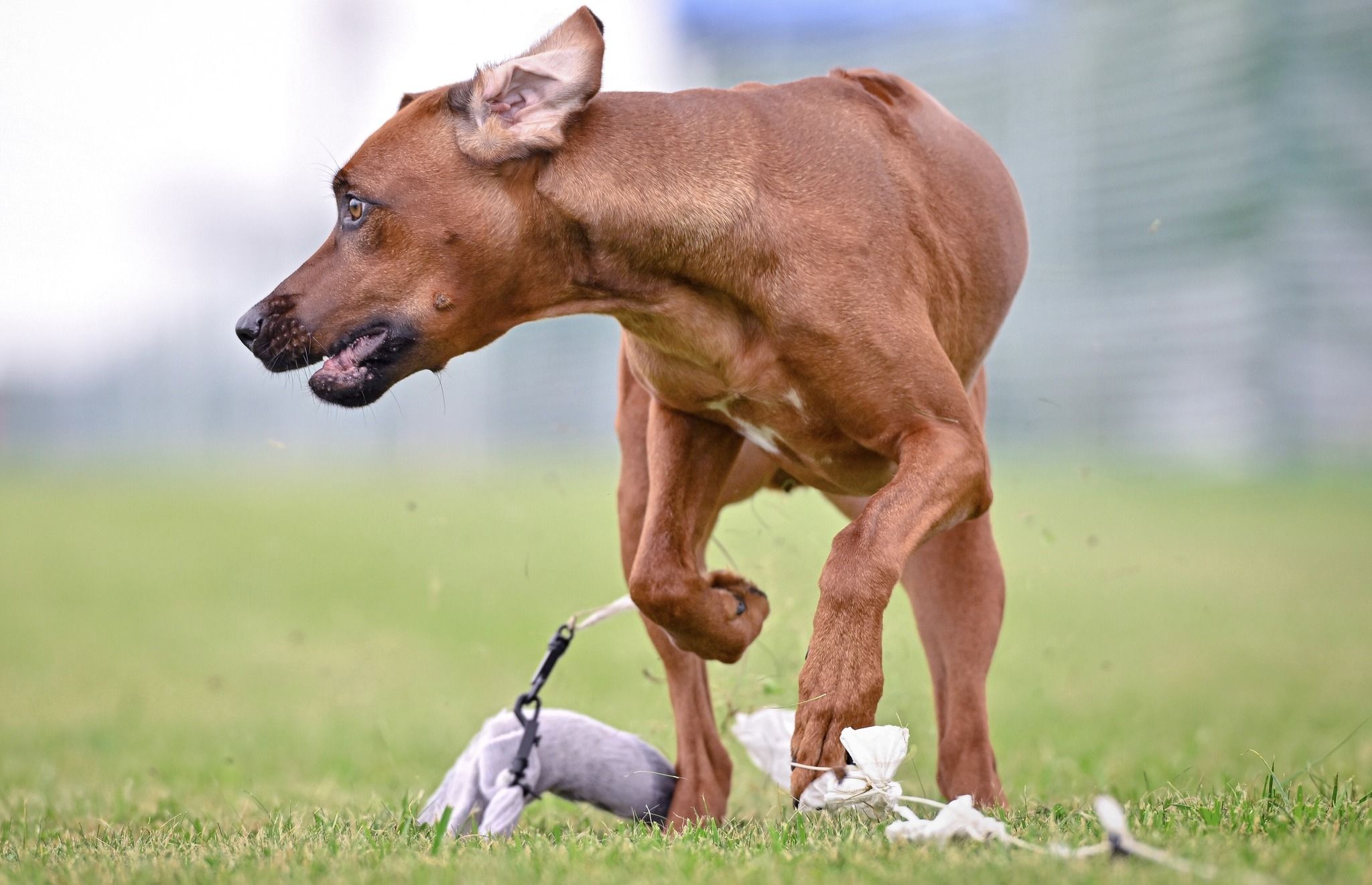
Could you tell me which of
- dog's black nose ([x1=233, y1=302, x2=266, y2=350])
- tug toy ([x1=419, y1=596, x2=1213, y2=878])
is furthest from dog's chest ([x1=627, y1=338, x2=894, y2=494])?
dog's black nose ([x1=233, y1=302, x2=266, y2=350])

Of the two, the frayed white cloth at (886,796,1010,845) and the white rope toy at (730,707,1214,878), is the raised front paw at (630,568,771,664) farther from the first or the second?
the frayed white cloth at (886,796,1010,845)

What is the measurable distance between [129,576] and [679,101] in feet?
38.3

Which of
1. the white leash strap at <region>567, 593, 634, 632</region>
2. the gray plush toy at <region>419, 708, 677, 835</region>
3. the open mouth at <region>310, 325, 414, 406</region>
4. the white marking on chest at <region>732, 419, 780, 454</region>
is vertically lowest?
the gray plush toy at <region>419, 708, 677, 835</region>

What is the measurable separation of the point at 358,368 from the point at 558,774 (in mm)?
1273

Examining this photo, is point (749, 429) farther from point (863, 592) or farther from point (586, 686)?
point (586, 686)

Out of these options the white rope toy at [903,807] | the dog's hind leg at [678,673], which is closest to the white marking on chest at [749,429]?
the dog's hind leg at [678,673]

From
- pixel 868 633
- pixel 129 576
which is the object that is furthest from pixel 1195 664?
pixel 129 576

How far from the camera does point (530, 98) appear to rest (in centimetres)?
363

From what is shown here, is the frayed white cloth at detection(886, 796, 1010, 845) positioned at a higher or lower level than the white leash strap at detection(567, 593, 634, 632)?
lower

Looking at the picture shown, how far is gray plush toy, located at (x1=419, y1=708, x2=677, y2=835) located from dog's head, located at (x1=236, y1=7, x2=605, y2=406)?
1057 mm

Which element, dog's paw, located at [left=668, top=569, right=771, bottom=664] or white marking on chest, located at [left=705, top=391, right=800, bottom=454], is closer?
white marking on chest, located at [left=705, top=391, right=800, bottom=454]

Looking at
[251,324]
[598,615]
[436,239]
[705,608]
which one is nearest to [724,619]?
[705,608]

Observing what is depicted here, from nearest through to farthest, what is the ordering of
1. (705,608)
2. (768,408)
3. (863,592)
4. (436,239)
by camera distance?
(863,592)
(436,239)
(768,408)
(705,608)

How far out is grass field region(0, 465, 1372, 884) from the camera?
122 inches
